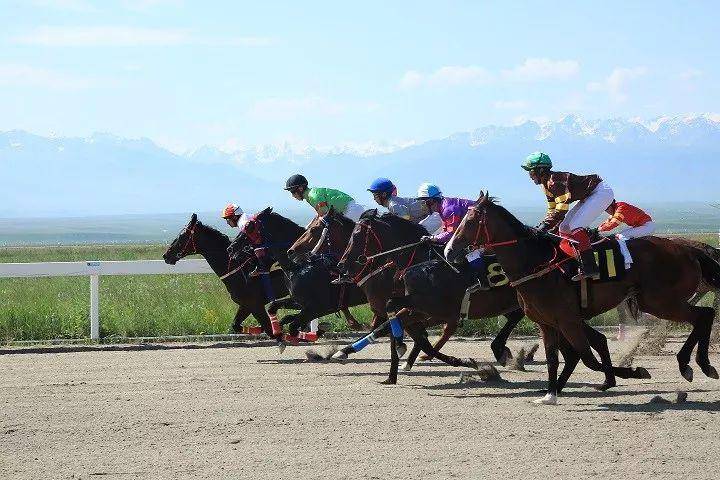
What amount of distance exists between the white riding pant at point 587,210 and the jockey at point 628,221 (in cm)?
68

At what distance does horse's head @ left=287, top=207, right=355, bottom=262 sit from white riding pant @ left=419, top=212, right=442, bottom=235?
100 centimetres

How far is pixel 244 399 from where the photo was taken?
1082 centimetres

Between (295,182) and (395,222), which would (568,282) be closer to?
(395,222)

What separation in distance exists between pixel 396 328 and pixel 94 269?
21.7ft

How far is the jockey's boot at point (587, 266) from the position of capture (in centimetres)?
1034

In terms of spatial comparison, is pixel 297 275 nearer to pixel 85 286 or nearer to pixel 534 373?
pixel 534 373

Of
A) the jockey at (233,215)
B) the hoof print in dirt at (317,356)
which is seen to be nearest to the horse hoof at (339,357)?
the hoof print in dirt at (317,356)

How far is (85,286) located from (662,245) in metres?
21.5

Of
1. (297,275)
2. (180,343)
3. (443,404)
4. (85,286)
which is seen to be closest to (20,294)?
(85,286)

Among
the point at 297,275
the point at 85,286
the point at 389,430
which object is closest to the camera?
the point at 389,430

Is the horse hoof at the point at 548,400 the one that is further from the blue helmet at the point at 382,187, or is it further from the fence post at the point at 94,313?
the fence post at the point at 94,313

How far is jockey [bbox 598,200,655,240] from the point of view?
1149 cm

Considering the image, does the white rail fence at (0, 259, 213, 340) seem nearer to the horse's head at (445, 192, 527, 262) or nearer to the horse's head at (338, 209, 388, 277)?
the horse's head at (338, 209, 388, 277)

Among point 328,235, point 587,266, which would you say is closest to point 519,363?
point 328,235
